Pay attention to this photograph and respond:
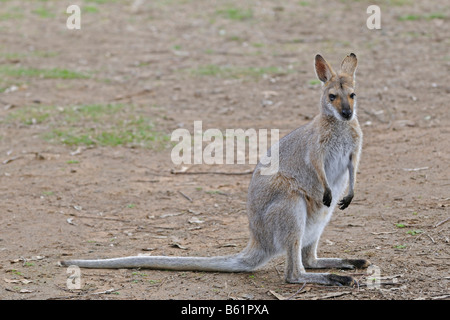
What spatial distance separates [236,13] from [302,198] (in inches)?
323

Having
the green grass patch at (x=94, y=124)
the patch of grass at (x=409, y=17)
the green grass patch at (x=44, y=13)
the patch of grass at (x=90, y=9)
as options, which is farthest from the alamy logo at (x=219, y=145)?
the green grass patch at (x=44, y=13)

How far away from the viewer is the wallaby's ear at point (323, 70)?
14.4 feet

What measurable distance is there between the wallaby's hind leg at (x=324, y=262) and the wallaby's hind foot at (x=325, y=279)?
280mm

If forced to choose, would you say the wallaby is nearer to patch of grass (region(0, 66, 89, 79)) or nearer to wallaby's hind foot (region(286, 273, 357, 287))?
wallaby's hind foot (region(286, 273, 357, 287))

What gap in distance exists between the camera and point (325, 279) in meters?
4.06

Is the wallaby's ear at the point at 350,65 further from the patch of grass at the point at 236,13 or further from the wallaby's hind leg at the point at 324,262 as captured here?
the patch of grass at the point at 236,13

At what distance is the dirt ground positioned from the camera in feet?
14.3

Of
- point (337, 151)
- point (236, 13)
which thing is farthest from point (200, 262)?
point (236, 13)

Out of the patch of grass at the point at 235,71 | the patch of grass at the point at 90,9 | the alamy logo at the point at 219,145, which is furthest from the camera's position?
the patch of grass at the point at 90,9

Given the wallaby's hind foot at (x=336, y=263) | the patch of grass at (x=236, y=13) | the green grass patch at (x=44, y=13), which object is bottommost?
the wallaby's hind foot at (x=336, y=263)

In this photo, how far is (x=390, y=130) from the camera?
7.04 meters

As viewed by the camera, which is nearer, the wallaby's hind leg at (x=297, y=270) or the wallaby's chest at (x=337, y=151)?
the wallaby's hind leg at (x=297, y=270)

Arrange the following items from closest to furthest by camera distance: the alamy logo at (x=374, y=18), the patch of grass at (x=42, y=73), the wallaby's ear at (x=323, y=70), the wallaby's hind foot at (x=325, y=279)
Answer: the wallaby's hind foot at (x=325, y=279) < the wallaby's ear at (x=323, y=70) < the patch of grass at (x=42, y=73) < the alamy logo at (x=374, y=18)

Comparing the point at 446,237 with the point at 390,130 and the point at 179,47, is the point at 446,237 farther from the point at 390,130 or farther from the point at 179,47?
the point at 179,47
